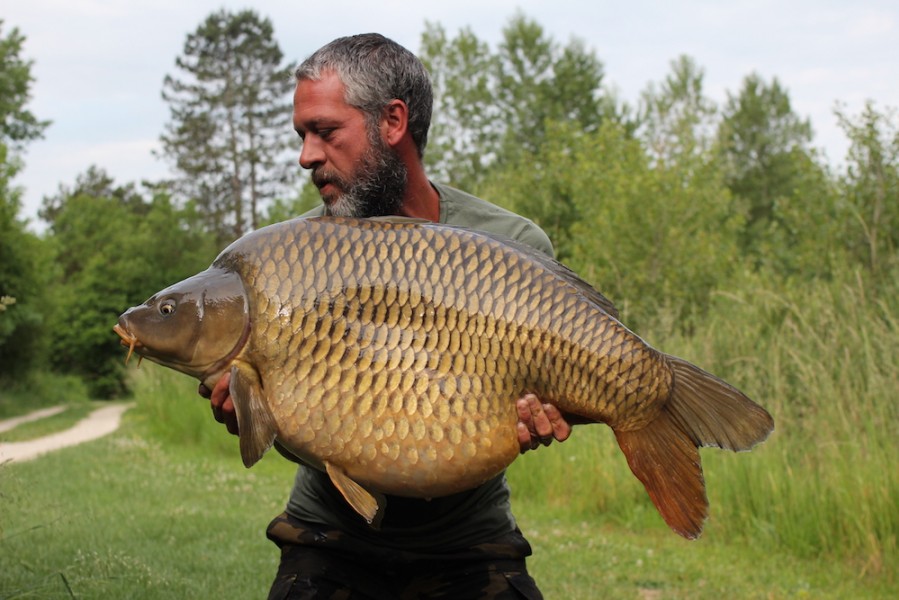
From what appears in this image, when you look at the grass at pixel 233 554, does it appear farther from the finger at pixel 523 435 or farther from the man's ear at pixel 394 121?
the finger at pixel 523 435

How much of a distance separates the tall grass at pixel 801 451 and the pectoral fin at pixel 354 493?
3664 mm

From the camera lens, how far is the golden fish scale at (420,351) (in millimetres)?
1831

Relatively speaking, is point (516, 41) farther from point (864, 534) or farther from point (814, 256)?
point (864, 534)

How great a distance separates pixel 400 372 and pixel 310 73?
84cm

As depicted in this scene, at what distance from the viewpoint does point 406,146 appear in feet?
8.07

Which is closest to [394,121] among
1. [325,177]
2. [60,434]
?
[325,177]

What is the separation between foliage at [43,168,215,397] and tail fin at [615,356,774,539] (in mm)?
24898

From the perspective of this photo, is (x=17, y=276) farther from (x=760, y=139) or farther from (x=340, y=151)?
(x=760, y=139)

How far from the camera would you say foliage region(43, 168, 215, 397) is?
30.1 metres

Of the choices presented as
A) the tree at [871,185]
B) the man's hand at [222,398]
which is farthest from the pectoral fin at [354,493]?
the tree at [871,185]

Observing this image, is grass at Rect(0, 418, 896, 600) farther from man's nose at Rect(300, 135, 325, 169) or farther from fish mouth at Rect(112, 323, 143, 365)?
man's nose at Rect(300, 135, 325, 169)

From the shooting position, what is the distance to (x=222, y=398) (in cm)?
196

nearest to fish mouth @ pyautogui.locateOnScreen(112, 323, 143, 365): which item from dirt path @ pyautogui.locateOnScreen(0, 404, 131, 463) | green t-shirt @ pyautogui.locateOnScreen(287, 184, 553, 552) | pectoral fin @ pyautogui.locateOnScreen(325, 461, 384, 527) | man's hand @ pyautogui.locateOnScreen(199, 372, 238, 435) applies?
man's hand @ pyautogui.locateOnScreen(199, 372, 238, 435)

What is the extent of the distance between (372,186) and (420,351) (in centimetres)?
61
